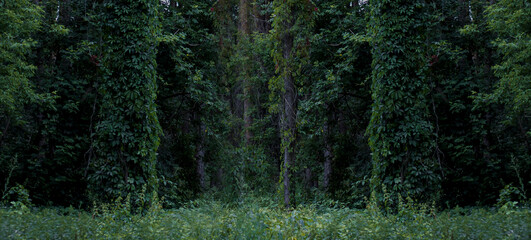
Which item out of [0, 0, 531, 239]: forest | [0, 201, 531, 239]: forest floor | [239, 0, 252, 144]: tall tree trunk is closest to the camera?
[0, 201, 531, 239]: forest floor

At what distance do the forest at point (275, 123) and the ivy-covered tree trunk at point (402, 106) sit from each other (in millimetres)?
36

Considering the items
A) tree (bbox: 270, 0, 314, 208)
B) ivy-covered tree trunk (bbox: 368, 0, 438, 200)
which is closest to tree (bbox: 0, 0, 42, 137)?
tree (bbox: 270, 0, 314, 208)

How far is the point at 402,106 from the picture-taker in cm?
723

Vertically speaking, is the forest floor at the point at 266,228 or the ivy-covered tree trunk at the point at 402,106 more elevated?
the ivy-covered tree trunk at the point at 402,106

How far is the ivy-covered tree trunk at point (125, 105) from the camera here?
7105mm

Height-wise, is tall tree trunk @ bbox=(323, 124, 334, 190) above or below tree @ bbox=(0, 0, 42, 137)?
below

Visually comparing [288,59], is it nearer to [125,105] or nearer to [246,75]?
[246,75]

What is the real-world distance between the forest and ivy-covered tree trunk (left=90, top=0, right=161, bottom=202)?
3 cm

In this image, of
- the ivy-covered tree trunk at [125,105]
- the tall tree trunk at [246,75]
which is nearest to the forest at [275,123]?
the ivy-covered tree trunk at [125,105]

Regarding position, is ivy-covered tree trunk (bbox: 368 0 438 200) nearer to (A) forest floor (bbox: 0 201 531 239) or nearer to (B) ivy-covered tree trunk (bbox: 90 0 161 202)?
(A) forest floor (bbox: 0 201 531 239)

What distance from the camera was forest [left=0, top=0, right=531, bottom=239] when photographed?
643 cm

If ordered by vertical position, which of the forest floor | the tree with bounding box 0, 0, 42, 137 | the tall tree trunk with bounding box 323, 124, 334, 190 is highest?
the tree with bounding box 0, 0, 42, 137

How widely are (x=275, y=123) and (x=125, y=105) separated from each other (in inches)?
249

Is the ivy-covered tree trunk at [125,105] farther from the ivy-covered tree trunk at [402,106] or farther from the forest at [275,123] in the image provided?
the ivy-covered tree trunk at [402,106]
